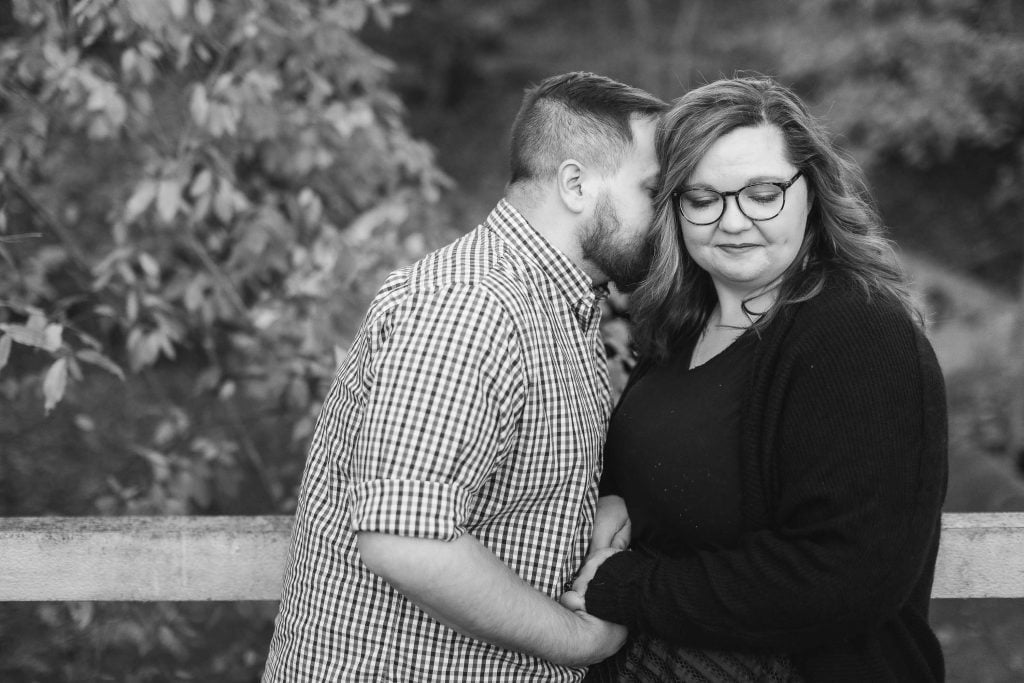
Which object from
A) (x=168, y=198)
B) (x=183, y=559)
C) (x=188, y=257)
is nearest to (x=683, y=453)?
(x=183, y=559)

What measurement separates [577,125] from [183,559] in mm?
1306

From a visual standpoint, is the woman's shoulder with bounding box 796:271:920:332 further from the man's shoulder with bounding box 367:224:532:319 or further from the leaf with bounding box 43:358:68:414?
the leaf with bounding box 43:358:68:414

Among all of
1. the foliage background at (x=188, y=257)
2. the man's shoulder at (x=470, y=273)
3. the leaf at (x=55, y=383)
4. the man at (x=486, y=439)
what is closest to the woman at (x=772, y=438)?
the man at (x=486, y=439)

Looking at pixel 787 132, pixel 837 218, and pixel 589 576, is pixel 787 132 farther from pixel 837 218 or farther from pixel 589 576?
pixel 589 576

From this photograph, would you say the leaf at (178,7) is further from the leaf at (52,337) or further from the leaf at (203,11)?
the leaf at (52,337)

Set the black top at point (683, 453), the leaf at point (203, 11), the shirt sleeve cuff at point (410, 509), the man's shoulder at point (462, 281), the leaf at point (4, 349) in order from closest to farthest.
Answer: the shirt sleeve cuff at point (410, 509), the man's shoulder at point (462, 281), the black top at point (683, 453), the leaf at point (4, 349), the leaf at point (203, 11)

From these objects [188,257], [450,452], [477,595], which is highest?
[450,452]

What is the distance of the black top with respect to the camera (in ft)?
6.10

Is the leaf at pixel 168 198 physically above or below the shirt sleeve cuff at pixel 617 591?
above

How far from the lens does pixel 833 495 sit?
64.3 inches

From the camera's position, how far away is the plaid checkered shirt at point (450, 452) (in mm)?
1598

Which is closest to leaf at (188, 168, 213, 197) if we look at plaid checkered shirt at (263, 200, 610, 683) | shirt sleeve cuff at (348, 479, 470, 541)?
plaid checkered shirt at (263, 200, 610, 683)

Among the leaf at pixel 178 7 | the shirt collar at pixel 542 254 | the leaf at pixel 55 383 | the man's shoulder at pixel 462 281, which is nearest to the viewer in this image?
the man's shoulder at pixel 462 281

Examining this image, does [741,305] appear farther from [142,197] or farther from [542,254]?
[142,197]
